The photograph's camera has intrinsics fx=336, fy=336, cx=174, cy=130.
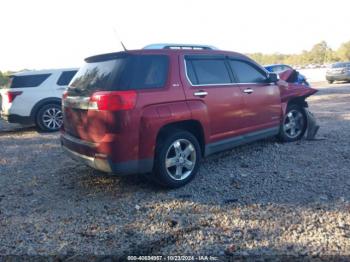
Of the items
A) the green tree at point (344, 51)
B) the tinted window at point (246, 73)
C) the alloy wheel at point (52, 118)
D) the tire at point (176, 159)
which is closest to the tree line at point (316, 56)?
the green tree at point (344, 51)

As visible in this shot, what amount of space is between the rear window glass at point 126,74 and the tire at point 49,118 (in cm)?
523

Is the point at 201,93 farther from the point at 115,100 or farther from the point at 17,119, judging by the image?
the point at 17,119

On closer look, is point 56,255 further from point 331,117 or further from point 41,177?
point 331,117

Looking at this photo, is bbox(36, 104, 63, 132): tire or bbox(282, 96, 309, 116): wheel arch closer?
bbox(282, 96, 309, 116): wheel arch

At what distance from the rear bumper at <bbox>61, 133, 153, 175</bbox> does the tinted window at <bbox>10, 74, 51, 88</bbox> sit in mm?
5531

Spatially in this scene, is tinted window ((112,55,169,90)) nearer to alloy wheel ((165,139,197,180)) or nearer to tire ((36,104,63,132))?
alloy wheel ((165,139,197,180))

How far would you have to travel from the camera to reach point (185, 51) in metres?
4.79

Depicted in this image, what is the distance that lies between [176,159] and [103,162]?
1004 millimetres

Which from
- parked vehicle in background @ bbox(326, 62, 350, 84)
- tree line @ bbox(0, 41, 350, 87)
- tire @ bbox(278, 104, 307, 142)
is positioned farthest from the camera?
tree line @ bbox(0, 41, 350, 87)

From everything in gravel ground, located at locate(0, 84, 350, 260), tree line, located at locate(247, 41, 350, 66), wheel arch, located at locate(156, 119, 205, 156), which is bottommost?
gravel ground, located at locate(0, 84, 350, 260)

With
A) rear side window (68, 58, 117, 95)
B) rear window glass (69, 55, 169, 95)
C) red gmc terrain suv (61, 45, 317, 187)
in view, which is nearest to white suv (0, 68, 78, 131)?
red gmc terrain suv (61, 45, 317, 187)

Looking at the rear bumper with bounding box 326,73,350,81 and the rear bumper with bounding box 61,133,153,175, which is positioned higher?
→ the rear bumper with bounding box 326,73,350,81

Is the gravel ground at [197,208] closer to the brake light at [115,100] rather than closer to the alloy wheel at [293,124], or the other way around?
the alloy wheel at [293,124]

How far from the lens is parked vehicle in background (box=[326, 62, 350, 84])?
22234 millimetres
